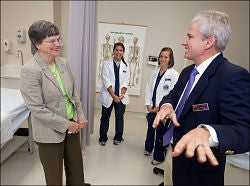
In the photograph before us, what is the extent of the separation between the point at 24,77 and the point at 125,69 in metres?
0.39

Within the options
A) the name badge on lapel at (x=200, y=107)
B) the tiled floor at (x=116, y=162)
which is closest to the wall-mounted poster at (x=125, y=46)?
the tiled floor at (x=116, y=162)

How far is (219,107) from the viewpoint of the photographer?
704 mm

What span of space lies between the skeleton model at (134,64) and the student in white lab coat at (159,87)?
61 millimetres

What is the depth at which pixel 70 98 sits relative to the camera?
2.61 ft

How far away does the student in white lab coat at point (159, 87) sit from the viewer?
0.87m

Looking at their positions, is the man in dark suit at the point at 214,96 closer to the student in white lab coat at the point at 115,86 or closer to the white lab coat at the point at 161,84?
the white lab coat at the point at 161,84

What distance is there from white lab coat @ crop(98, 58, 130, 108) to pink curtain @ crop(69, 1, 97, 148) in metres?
0.08

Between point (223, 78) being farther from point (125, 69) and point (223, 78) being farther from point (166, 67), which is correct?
point (125, 69)

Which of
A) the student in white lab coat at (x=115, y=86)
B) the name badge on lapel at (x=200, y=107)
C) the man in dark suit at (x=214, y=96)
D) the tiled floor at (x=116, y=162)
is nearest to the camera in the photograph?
the man in dark suit at (x=214, y=96)

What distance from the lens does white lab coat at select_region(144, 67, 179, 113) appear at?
2.95 feet

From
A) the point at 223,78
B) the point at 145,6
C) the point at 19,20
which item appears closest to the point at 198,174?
the point at 223,78

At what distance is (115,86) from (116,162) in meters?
0.55

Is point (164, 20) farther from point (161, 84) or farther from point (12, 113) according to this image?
point (12, 113)

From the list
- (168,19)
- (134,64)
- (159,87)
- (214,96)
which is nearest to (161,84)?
(159,87)
